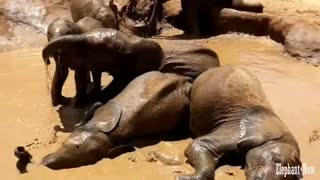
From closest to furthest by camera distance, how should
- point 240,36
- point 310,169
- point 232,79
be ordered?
point 310,169 → point 232,79 → point 240,36

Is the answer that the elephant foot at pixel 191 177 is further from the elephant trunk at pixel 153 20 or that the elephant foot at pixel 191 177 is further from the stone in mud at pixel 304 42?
the elephant trunk at pixel 153 20

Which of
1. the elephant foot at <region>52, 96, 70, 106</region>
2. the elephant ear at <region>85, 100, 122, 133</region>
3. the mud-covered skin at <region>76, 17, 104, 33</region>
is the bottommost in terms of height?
the elephant foot at <region>52, 96, 70, 106</region>

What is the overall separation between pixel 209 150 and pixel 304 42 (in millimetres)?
3616

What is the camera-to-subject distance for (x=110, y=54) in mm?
5246

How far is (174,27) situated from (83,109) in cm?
433

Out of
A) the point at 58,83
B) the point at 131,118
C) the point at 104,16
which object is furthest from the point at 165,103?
the point at 104,16

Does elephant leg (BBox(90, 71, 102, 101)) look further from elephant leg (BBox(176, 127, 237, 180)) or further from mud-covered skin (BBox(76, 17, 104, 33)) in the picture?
elephant leg (BBox(176, 127, 237, 180))

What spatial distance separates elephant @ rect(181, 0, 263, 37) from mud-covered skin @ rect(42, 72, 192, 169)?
4024 millimetres

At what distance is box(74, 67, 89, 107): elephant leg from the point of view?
544 cm

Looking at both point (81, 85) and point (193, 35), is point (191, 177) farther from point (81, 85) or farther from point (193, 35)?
point (193, 35)

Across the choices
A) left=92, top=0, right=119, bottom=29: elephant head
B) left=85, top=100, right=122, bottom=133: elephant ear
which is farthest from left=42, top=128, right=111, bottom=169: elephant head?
left=92, top=0, right=119, bottom=29: elephant head

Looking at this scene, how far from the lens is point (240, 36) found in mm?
9016

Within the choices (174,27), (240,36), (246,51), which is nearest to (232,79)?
(246,51)

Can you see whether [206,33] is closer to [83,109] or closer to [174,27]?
[174,27]
